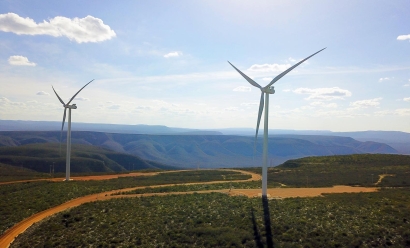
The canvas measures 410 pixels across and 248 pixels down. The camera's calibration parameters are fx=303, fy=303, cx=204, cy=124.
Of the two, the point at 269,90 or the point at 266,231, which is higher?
the point at 269,90

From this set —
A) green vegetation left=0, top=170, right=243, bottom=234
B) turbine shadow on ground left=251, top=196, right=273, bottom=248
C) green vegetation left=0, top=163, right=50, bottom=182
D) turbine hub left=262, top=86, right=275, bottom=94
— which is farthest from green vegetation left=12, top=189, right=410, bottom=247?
green vegetation left=0, top=163, right=50, bottom=182

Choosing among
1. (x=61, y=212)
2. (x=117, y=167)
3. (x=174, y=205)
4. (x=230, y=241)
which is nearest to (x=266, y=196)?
(x=174, y=205)

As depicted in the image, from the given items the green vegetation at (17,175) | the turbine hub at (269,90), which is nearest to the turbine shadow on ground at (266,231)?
the turbine hub at (269,90)

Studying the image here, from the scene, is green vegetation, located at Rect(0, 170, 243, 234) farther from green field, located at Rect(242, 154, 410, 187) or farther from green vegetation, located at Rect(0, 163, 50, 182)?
green field, located at Rect(242, 154, 410, 187)

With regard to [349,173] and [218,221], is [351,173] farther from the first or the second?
[218,221]

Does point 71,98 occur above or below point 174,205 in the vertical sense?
above

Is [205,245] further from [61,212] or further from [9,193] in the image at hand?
[9,193]

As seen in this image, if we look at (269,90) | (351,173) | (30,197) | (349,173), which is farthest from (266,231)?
(351,173)

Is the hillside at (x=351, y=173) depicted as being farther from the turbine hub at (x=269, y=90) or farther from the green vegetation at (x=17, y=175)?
the green vegetation at (x=17, y=175)
